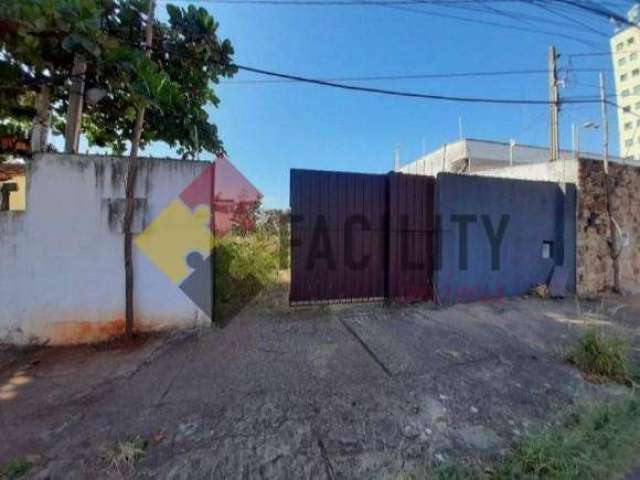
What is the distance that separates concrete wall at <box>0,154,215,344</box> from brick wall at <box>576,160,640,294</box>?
7715 mm

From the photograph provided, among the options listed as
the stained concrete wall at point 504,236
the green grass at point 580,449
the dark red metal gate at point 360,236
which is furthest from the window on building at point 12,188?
the stained concrete wall at point 504,236

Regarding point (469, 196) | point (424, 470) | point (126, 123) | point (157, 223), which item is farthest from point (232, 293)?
point (469, 196)

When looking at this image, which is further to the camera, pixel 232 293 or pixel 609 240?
pixel 609 240

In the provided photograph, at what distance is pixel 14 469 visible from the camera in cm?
189

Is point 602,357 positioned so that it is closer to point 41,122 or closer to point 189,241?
point 189,241

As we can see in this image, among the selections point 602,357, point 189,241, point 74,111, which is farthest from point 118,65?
point 602,357

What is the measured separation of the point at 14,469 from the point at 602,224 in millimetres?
9309

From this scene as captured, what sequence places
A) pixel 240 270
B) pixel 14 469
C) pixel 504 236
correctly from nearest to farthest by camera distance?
pixel 14 469 < pixel 240 270 < pixel 504 236

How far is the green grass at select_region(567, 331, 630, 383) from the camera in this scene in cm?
320

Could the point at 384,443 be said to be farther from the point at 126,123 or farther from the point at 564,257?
the point at 564,257

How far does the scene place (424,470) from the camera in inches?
76.1

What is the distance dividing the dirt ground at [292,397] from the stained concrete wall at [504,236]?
1.22 meters

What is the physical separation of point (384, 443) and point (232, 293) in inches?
131

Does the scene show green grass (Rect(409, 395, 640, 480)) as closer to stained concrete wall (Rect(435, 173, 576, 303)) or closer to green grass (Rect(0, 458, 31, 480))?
green grass (Rect(0, 458, 31, 480))
